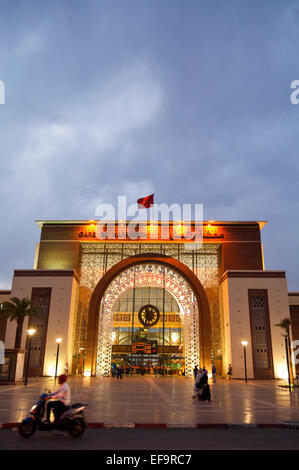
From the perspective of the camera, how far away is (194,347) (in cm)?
3369

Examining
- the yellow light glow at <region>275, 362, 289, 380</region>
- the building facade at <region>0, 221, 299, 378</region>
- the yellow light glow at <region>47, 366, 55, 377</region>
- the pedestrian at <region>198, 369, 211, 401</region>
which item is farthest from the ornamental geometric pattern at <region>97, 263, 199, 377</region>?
the pedestrian at <region>198, 369, 211, 401</region>

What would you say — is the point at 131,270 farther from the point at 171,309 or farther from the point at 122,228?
the point at 171,309

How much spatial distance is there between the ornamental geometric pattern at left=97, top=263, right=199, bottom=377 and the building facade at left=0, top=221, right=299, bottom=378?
0.30 feet

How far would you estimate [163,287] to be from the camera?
35.1 m

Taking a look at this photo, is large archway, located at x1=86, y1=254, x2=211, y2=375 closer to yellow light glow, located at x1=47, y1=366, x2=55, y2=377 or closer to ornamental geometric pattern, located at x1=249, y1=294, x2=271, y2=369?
yellow light glow, located at x1=47, y1=366, x2=55, y2=377

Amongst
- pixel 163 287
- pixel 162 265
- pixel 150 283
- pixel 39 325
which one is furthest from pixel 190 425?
pixel 150 283

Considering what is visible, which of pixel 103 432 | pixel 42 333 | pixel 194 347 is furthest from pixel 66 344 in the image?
pixel 103 432

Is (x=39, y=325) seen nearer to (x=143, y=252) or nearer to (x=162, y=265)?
(x=143, y=252)

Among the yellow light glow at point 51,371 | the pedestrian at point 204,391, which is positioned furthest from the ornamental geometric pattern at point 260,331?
the pedestrian at point 204,391

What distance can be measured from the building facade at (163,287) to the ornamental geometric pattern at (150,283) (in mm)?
92

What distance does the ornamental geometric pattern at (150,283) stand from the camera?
3353cm

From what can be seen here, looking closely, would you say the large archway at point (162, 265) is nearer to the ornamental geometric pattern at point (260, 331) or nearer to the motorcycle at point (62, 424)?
the ornamental geometric pattern at point (260, 331)
